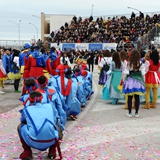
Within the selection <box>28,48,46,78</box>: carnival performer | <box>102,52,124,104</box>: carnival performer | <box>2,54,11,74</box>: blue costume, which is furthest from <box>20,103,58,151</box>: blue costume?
<box>2,54,11,74</box>: blue costume

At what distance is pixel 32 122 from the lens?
4.66 m

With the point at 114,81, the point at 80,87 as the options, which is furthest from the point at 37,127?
the point at 114,81

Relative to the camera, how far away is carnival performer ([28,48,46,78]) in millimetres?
9469

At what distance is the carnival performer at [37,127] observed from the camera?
4633 mm

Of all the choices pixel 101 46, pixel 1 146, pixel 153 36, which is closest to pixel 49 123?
pixel 1 146

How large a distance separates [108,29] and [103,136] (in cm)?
3380

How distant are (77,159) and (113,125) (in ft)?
7.92

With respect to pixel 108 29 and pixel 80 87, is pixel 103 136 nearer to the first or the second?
pixel 80 87

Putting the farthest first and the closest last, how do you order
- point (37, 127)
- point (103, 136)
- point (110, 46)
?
point (110, 46), point (103, 136), point (37, 127)

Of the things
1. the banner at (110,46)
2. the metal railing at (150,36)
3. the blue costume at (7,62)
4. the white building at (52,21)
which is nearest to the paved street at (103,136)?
the blue costume at (7,62)

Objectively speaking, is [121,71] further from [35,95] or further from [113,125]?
[35,95]

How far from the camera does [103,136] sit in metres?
6.36

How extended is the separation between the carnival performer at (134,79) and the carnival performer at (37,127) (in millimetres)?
3715

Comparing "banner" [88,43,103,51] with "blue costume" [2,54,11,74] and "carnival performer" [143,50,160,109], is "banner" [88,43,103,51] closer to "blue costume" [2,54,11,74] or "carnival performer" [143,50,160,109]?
"blue costume" [2,54,11,74]
